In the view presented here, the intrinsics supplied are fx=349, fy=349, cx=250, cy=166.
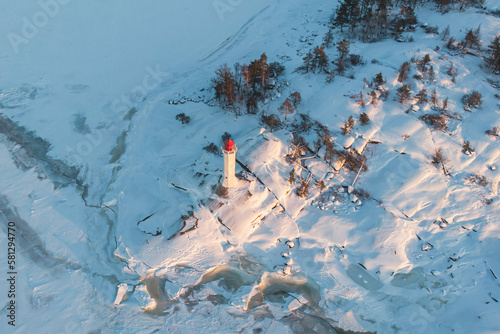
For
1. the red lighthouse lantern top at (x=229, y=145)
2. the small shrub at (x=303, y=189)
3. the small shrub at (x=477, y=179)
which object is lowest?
the small shrub at (x=477, y=179)

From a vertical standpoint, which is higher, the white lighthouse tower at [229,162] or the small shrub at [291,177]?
the white lighthouse tower at [229,162]

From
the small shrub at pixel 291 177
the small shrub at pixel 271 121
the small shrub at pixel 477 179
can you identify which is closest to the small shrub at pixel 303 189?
the small shrub at pixel 291 177

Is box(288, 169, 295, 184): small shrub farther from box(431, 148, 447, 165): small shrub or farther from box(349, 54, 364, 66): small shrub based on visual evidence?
box(349, 54, 364, 66): small shrub

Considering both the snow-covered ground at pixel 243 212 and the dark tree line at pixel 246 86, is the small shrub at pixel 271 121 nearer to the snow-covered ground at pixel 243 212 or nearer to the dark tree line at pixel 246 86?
the snow-covered ground at pixel 243 212

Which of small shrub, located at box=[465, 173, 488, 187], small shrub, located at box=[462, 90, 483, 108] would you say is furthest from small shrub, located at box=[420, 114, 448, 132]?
small shrub, located at box=[465, 173, 488, 187]

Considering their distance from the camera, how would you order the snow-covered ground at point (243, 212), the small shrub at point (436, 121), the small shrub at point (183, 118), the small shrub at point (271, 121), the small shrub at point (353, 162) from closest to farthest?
the snow-covered ground at point (243, 212), the small shrub at point (353, 162), the small shrub at point (436, 121), the small shrub at point (271, 121), the small shrub at point (183, 118)

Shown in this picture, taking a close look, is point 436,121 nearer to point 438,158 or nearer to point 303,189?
point 438,158

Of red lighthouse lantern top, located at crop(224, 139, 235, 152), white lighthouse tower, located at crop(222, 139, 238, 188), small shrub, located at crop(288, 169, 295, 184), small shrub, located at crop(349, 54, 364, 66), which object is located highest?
red lighthouse lantern top, located at crop(224, 139, 235, 152)
